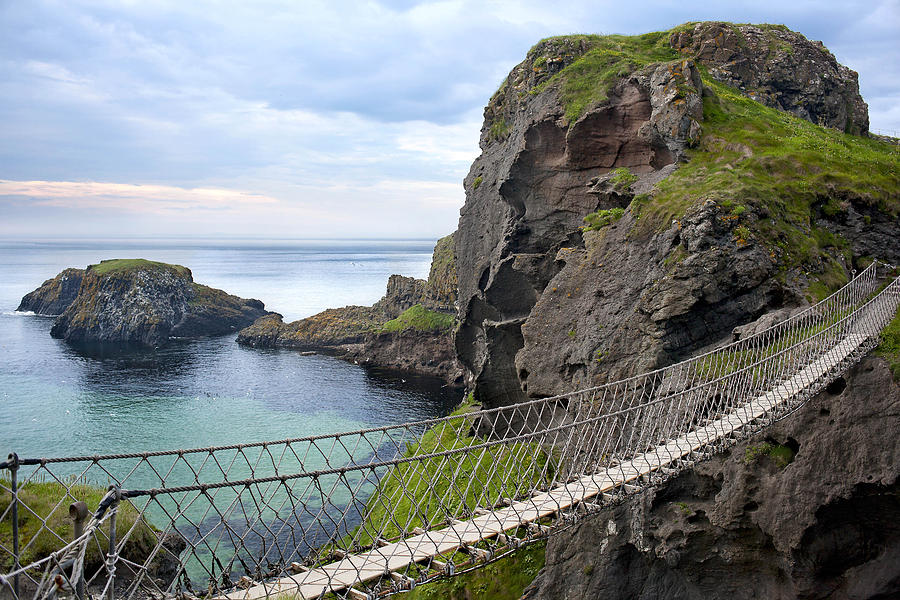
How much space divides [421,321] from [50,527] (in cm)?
4876

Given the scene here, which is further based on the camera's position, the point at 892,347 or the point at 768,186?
the point at 768,186

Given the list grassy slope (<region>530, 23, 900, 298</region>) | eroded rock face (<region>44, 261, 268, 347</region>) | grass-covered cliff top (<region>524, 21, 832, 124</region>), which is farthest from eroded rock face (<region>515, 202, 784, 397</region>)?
eroded rock face (<region>44, 261, 268, 347</region>)

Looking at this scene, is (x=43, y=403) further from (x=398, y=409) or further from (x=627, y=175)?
(x=627, y=175)

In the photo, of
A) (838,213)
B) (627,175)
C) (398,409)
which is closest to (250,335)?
(398,409)

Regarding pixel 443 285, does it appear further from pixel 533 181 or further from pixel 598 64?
pixel 598 64

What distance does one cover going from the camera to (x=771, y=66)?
31656 mm

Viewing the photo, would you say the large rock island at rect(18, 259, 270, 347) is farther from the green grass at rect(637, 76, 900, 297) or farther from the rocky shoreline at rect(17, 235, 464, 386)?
the green grass at rect(637, 76, 900, 297)

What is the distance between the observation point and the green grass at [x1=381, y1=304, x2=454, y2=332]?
60375 mm

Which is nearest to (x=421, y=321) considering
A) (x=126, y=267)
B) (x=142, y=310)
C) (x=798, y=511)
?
(x=142, y=310)

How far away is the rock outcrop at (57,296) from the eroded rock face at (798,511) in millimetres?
100574

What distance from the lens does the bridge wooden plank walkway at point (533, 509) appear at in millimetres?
8148

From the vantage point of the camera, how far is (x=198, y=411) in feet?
146

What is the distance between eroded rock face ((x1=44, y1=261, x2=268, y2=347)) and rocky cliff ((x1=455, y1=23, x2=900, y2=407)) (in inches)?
2049

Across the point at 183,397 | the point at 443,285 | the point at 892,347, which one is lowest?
the point at 183,397
